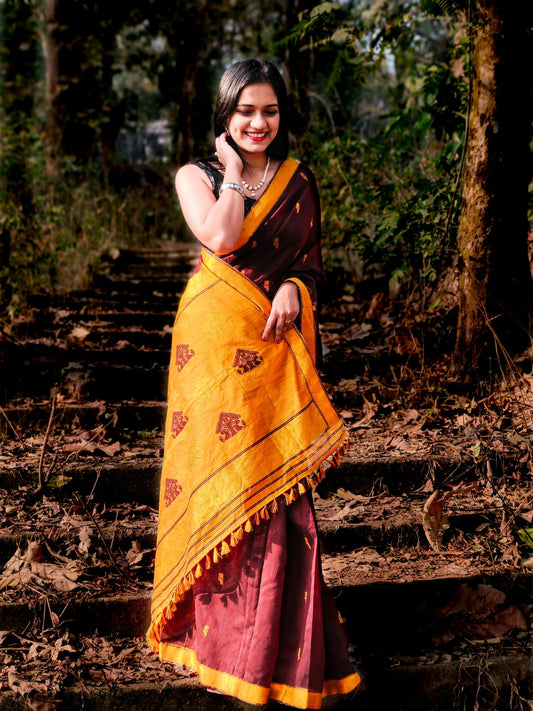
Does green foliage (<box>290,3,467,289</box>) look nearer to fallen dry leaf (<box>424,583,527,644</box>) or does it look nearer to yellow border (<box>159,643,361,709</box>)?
fallen dry leaf (<box>424,583,527,644</box>)

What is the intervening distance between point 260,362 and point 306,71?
755 centimetres

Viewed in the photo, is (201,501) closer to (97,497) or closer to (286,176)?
(286,176)

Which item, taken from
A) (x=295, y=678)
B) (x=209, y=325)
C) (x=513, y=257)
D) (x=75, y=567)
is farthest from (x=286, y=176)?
(x=513, y=257)

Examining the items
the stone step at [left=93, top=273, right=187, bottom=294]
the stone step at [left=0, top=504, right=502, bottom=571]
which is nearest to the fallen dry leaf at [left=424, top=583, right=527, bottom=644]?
the stone step at [left=0, top=504, right=502, bottom=571]

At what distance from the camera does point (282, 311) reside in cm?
218

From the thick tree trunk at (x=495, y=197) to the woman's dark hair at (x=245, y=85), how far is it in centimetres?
182

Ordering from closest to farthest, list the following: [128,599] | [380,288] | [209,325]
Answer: [209,325], [128,599], [380,288]

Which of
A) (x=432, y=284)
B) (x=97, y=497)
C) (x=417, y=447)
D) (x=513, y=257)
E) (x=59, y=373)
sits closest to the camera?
(x=97, y=497)

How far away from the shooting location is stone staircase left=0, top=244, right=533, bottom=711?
2.40 metres

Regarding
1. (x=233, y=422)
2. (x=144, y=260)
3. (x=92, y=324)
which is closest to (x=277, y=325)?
(x=233, y=422)

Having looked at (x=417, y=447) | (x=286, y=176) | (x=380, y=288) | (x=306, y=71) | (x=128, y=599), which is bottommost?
(x=128, y=599)

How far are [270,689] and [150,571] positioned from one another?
89cm

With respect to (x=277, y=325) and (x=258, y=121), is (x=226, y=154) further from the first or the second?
(x=277, y=325)

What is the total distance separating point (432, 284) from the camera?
4.78 meters
